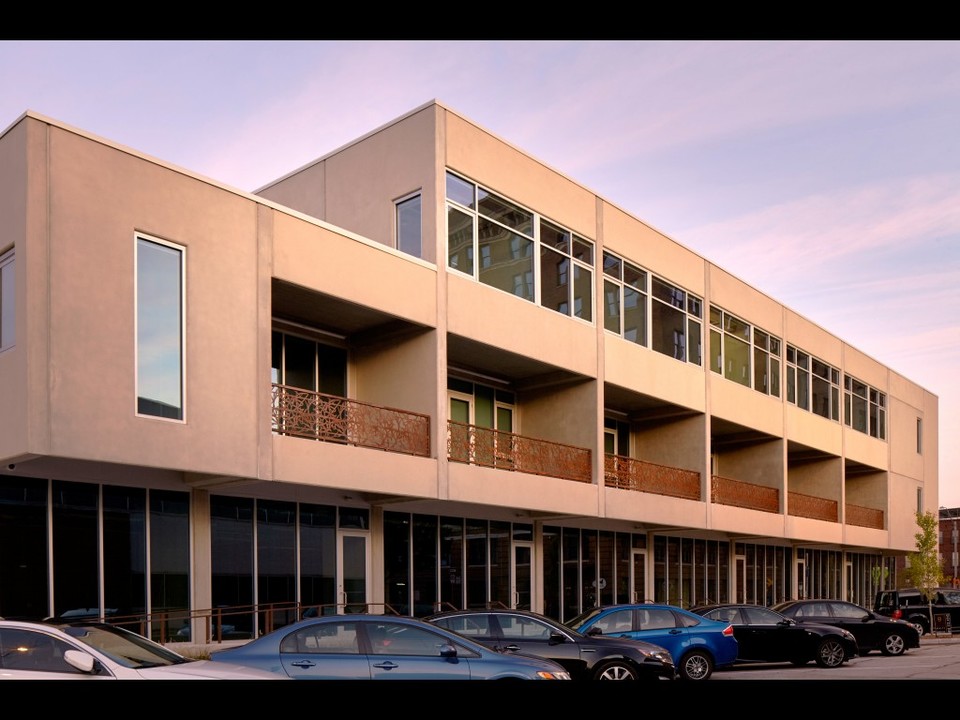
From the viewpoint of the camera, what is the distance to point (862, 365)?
155 feet

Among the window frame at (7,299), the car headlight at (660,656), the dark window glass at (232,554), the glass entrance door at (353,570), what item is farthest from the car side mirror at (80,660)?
the glass entrance door at (353,570)

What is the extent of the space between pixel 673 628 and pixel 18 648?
12.4m

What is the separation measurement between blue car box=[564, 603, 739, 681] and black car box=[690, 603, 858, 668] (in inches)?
93.3

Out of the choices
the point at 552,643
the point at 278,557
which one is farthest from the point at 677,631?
the point at 278,557

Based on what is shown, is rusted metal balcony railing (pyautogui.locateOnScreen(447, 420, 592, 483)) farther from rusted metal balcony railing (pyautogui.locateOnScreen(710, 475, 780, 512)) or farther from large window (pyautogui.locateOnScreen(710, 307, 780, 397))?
large window (pyautogui.locateOnScreen(710, 307, 780, 397))

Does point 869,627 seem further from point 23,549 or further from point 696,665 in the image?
point 23,549

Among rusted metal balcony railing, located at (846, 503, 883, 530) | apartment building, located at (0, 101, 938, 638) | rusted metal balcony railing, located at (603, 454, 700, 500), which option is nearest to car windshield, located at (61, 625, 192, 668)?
apartment building, located at (0, 101, 938, 638)

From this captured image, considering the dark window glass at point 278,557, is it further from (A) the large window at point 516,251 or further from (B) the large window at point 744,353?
(B) the large window at point 744,353

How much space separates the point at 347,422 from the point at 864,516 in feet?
113

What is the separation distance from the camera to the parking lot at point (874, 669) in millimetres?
19500

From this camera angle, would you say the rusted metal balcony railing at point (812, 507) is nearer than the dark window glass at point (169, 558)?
No

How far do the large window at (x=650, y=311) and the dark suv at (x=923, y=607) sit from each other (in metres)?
9.61

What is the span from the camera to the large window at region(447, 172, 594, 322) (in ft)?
75.3
